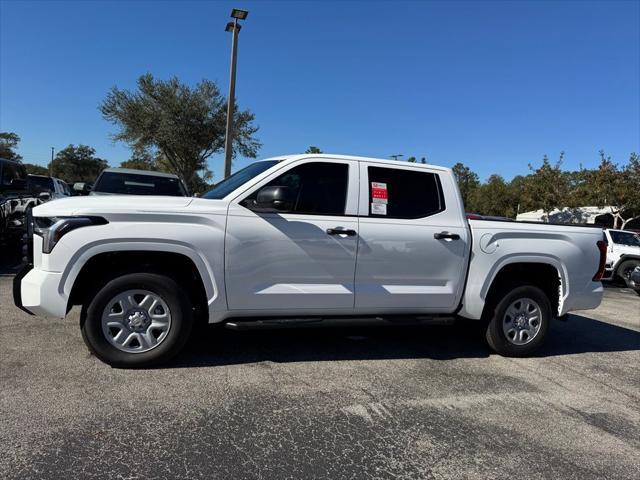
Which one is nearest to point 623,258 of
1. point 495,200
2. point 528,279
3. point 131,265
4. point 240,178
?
point 528,279

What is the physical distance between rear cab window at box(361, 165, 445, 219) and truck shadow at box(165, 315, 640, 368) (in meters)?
1.14

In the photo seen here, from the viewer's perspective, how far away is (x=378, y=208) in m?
4.84

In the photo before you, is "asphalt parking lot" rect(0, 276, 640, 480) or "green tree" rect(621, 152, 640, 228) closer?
"asphalt parking lot" rect(0, 276, 640, 480)

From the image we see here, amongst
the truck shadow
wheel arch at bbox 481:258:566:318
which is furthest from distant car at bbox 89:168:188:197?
wheel arch at bbox 481:258:566:318

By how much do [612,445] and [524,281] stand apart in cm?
219

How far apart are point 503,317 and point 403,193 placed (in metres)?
1.73

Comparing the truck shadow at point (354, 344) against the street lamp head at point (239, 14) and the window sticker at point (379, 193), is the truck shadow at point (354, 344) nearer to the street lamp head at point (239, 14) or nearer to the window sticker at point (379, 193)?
the window sticker at point (379, 193)

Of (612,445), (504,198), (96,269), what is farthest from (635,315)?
(504,198)

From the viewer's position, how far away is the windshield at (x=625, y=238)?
15.5 m

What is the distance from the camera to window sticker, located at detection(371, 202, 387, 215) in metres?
4.82

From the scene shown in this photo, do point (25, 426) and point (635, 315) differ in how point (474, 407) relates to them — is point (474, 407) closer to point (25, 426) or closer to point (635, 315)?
point (25, 426)

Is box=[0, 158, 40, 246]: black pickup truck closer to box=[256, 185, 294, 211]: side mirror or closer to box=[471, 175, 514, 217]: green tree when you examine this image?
box=[256, 185, 294, 211]: side mirror

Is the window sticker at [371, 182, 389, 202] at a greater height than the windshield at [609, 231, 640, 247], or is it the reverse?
the window sticker at [371, 182, 389, 202]

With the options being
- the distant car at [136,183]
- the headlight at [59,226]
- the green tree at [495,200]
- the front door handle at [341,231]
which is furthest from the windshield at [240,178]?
the green tree at [495,200]
